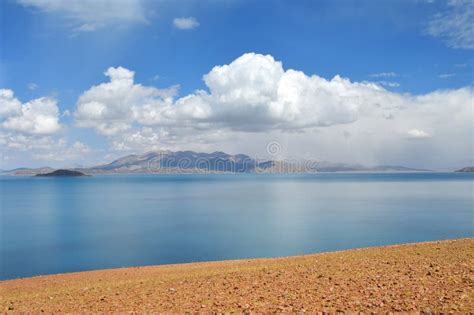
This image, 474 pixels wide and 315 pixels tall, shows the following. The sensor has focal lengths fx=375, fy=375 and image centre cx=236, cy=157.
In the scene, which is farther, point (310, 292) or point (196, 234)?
point (196, 234)

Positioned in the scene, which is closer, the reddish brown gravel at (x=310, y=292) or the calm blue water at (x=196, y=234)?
the reddish brown gravel at (x=310, y=292)

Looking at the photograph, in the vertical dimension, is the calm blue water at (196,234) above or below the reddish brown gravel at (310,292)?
below

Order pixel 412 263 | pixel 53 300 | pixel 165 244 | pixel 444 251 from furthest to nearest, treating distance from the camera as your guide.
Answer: pixel 165 244, pixel 444 251, pixel 412 263, pixel 53 300

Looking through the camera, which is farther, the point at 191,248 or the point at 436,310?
the point at 191,248

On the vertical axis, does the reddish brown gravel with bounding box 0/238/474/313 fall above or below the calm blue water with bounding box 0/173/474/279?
above

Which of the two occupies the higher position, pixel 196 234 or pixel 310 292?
pixel 310 292

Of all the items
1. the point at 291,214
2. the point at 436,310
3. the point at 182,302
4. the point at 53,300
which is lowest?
the point at 291,214

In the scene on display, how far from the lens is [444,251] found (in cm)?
1973

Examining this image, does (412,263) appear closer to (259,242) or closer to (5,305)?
(5,305)

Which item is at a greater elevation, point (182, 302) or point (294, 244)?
point (182, 302)

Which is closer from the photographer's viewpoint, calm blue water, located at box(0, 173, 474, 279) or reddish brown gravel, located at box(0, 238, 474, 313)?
reddish brown gravel, located at box(0, 238, 474, 313)

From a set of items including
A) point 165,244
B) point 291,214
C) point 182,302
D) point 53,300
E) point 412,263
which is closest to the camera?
point 182,302

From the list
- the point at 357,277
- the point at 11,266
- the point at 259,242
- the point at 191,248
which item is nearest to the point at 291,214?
the point at 259,242

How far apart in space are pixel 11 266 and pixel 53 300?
27.3 m
